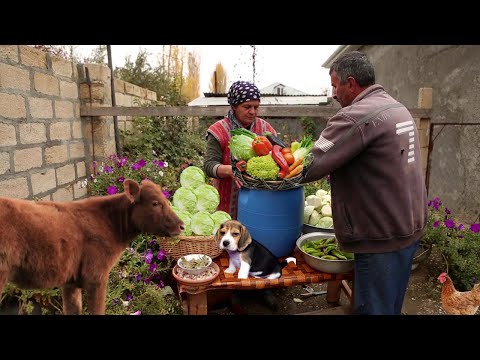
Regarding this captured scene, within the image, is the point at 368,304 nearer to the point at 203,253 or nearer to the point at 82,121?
the point at 203,253

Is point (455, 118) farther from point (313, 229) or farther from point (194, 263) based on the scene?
point (194, 263)

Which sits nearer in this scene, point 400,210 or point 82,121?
point 400,210

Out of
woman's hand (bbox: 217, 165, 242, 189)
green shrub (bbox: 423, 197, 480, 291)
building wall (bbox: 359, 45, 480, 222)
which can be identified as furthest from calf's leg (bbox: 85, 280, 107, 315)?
building wall (bbox: 359, 45, 480, 222)

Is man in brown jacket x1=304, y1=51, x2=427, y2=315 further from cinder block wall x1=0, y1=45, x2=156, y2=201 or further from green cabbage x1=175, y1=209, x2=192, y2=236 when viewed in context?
cinder block wall x1=0, y1=45, x2=156, y2=201

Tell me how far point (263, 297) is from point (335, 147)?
242 cm

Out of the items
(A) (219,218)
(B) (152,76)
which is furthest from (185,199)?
(B) (152,76)

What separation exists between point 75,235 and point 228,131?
2.02 m

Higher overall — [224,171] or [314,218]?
[224,171]

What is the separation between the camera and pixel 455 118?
5.47 metres

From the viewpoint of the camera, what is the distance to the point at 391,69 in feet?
26.9

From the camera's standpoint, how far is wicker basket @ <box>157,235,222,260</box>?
2.15 meters

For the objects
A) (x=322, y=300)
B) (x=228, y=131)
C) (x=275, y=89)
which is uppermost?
(x=275, y=89)

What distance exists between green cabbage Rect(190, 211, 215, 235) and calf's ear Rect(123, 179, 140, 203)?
99 centimetres
